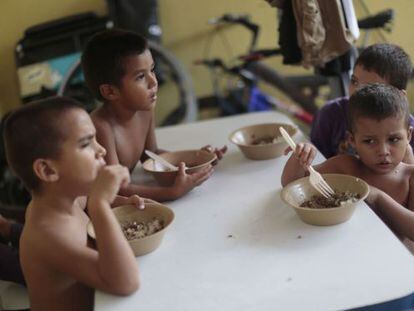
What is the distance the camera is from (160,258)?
3.41ft

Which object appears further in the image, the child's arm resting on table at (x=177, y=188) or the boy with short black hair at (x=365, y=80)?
the boy with short black hair at (x=365, y=80)

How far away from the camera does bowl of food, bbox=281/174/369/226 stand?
1.06 m

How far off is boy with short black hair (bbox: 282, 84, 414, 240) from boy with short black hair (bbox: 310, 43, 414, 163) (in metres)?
0.12

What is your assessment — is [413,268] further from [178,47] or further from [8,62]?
[8,62]

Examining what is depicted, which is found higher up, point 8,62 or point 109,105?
point 109,105

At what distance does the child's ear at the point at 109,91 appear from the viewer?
1478 mm

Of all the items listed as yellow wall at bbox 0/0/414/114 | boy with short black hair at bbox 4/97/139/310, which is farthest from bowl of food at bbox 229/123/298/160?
yellow wall at bbox 0/0/414/114

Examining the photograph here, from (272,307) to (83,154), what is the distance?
18.0 inches

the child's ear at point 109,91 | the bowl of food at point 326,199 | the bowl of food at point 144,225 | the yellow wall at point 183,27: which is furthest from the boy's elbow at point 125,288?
the yellow wall at point 183,27

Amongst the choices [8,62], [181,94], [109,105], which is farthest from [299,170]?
[8,62]

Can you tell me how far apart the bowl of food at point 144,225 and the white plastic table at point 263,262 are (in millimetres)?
26

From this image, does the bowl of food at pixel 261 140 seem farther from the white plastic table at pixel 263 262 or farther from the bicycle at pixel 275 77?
the bicycle at pixel 275 77

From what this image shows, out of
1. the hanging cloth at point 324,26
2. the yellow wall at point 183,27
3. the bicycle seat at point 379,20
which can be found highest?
the hanging cloth at point 324,26

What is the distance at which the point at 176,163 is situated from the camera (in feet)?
5.01
